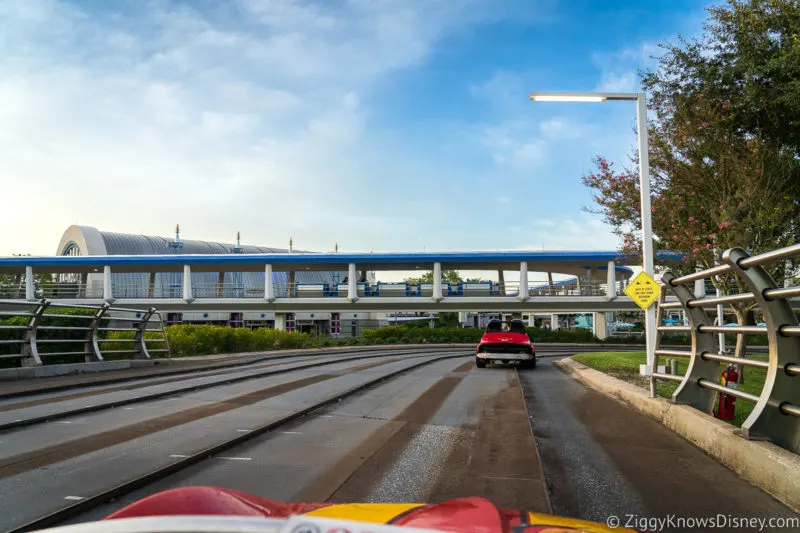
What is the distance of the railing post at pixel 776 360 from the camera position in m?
5.16

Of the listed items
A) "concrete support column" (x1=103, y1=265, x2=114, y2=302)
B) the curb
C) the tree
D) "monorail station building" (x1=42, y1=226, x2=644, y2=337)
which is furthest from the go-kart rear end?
"concrete support column" (x1=103, y1=265, x2=114, y2=302)

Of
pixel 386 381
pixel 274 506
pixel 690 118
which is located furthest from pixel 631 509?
pixel 690 118

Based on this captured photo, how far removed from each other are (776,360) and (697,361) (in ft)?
7.52

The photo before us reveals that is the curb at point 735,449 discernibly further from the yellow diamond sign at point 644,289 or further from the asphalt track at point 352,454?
the yellow diamond sign at point 644,289

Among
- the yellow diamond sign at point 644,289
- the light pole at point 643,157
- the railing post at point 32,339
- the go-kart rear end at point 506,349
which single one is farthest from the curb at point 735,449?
the railing post at point 32,339

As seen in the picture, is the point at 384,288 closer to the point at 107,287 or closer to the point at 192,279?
the point at 107,287

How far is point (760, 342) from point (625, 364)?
113 ft

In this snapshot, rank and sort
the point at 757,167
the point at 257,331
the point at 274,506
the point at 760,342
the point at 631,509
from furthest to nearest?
the point at 760,342, the point at 257,331, the point at 757,167, the point at 631,509, the point at 274,506

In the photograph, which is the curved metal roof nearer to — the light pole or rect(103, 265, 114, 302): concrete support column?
rect(103, 265, 114, 302): concrete support column

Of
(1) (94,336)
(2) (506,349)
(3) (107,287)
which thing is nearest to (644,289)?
(2) (506,349)

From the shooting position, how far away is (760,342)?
44500 millimetres

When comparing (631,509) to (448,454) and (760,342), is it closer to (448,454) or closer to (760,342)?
(448,454)

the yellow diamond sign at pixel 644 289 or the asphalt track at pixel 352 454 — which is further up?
the yellow diamond sign at pixel 644 289

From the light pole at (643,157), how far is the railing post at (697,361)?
575 centimetres
